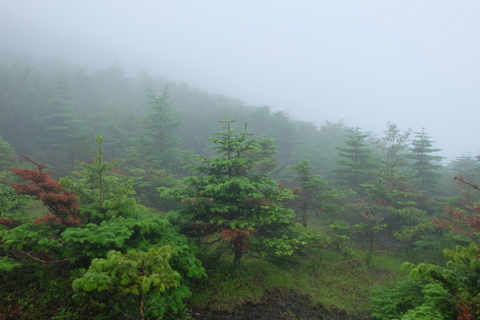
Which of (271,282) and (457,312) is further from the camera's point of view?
(271,282)

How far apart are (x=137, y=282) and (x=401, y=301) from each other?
601cm

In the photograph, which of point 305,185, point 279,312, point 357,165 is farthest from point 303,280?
point 357,165

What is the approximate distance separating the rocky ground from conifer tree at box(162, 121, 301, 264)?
130cm

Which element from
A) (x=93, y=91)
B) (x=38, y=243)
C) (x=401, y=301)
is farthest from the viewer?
(x=93, y=91)

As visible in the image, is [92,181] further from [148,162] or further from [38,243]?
[148,162]

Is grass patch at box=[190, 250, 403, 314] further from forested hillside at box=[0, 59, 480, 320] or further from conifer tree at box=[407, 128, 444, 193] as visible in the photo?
conifer tree at box=[407, 128, 444, 193]

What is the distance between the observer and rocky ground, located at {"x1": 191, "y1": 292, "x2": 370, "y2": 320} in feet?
19.6

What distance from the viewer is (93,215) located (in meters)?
6.34

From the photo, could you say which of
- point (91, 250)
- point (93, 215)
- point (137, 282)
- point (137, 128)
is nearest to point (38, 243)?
point (91, 250)

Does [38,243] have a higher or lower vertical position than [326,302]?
higher

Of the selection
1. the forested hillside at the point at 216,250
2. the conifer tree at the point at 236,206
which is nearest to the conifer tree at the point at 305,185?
the forested hillside at the point at 216,250

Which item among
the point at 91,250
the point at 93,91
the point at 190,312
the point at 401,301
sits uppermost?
the point at 93,91

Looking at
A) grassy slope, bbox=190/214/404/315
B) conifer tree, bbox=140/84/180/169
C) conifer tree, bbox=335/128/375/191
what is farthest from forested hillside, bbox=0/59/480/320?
conifer tree, bbox=140/84/180/169

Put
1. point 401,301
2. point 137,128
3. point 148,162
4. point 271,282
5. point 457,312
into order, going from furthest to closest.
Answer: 1. point 137,128
2. point 148,162
3. point 271,282
4. point 401,301
5. point 457,312
